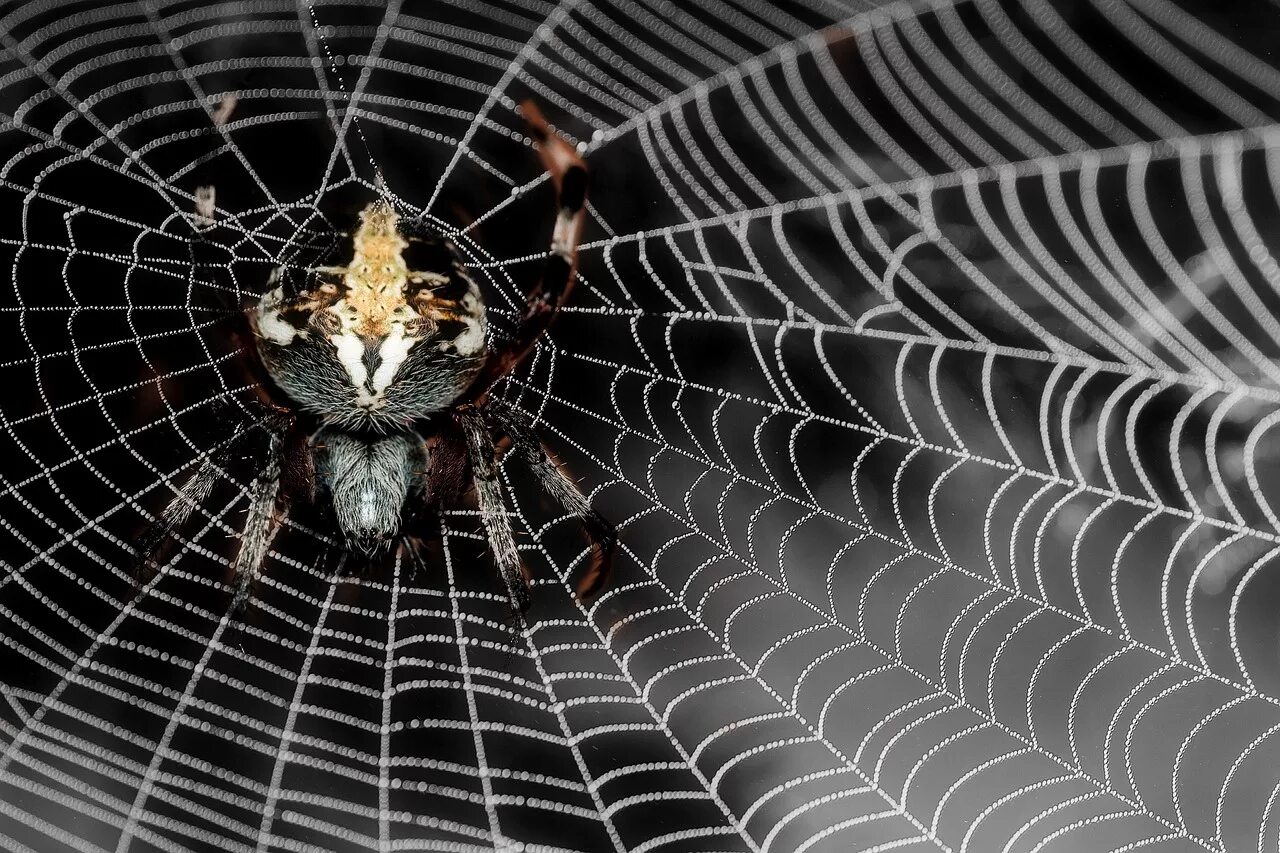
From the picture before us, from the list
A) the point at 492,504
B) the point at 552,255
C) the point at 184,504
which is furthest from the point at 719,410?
the point at 184,504

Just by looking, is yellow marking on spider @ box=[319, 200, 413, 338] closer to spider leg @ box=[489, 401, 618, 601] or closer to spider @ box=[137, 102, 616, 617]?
spider @ box=[137, 102, 616, 617]

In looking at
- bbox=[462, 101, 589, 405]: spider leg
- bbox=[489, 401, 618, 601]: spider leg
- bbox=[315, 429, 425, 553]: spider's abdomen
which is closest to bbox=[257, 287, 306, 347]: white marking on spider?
bbox=[315, 429, 425, 553]: spider's abdomen

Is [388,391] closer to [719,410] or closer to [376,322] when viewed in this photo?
[376,322]

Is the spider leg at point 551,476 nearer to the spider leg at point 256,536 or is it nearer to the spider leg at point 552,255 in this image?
the spider leg at point 552,255

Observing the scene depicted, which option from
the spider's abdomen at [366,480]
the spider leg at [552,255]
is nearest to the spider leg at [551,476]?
the spider leg at [552,255]

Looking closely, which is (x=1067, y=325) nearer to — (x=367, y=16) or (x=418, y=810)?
(x=367, y=16)
